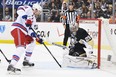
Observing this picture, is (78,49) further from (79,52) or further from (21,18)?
(21,18)

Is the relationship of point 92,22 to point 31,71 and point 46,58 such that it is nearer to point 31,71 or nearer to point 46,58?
point 46,58

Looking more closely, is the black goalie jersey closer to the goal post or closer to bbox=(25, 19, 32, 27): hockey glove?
the goal post

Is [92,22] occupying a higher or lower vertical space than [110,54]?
higher

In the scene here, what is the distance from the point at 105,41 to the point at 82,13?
18.6 feet

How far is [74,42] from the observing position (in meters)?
7.46

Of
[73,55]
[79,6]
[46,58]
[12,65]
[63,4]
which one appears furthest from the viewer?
[79,6]

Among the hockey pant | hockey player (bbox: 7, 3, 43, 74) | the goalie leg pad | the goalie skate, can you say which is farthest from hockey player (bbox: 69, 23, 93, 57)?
the goalie skate

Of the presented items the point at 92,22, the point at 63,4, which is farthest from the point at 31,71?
the point at 63,4

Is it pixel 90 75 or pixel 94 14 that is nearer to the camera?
pixel 90 75

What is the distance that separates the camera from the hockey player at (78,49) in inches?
283

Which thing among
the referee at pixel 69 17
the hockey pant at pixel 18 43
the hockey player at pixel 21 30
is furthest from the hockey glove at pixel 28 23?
A: the referee at pixel 69 17

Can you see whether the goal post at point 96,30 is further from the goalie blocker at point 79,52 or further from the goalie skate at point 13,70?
the goalie skate at point 13,70

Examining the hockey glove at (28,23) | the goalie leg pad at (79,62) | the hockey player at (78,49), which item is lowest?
the goalie leg pad at (79,62)

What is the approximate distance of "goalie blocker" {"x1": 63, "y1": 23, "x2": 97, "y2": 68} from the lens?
7.18m
